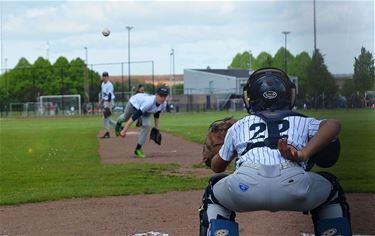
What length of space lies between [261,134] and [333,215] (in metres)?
0.57

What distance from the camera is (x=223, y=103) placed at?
62781mm

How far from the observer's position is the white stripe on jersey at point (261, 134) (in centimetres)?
336

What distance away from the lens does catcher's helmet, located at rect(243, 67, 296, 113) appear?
3.55 m

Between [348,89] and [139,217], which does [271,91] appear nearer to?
[348,89]

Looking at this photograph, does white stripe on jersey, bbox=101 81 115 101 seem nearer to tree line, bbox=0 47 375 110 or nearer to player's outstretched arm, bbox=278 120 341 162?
tree line, bbox=0 47 375 110

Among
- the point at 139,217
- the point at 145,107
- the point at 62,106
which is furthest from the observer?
the point at 62,106

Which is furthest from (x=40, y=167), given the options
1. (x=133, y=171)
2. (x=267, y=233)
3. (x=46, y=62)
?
(x=46, y=62)

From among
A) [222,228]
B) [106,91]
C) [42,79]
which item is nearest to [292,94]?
[222,228]

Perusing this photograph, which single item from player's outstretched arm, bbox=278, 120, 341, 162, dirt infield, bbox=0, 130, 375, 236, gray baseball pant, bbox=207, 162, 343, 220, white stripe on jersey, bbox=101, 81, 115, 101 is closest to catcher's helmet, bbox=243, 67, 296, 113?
player's outstretched arm, bbox=278, 120, 341, 162

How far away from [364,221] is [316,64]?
2631mm

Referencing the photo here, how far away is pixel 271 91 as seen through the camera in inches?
140

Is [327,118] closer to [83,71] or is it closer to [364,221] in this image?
[364,221]

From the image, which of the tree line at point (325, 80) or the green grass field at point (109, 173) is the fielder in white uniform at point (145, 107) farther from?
the tree line at point (325, 80)

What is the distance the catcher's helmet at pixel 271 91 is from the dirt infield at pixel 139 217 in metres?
1.63
